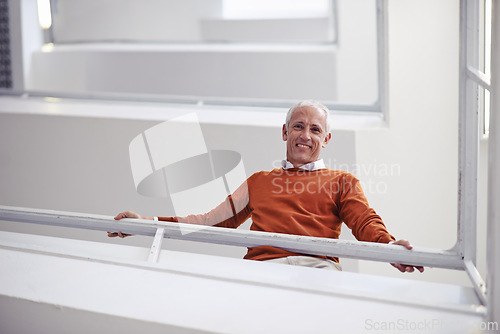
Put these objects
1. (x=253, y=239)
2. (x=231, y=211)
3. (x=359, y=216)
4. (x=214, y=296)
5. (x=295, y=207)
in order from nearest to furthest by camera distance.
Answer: (x=214, y=296), (x=253, y=239), (x=359, y=216), (x=295, y=207), (x=231, y=211)

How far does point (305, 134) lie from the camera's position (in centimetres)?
216

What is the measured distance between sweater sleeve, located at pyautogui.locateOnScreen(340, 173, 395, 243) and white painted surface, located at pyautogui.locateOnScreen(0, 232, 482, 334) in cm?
21

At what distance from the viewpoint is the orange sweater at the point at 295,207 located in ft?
6.59

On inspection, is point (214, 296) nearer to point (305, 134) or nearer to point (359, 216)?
point (359, 216)

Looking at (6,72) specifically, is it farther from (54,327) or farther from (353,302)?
(353,302)

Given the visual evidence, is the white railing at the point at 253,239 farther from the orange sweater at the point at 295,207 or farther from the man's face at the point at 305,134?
the man's face at the point at 305,134

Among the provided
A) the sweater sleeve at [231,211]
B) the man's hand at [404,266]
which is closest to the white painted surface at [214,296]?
the man's hand at [404,266]

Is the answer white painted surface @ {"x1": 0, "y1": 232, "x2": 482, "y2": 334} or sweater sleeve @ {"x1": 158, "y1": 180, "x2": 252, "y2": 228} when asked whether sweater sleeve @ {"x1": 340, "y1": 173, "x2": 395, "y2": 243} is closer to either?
white painted surface @ {"x1": 0, "y1": 232, "x2": 482, "y2": 334}

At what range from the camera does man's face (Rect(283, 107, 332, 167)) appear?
2.16 meters

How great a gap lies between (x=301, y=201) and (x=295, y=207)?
0.03 meters

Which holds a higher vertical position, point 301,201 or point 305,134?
point 305,134

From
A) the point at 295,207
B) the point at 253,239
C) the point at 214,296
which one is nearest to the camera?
the point at 214,296

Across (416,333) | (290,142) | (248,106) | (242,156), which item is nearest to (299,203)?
(290,142)

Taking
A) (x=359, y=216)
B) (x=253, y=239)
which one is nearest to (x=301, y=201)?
(x=359, y=216)
